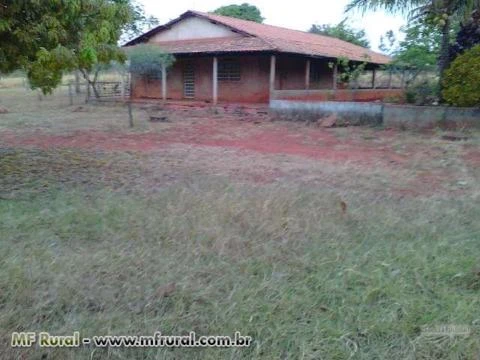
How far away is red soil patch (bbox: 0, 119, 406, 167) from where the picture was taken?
32.8 ft

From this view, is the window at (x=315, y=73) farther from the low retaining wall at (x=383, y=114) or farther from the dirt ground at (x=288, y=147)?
the dirt ground at (x=288, y=147)

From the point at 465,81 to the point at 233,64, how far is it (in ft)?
38.2

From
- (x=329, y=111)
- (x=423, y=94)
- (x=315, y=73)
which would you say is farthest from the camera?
(x=315, y=73)

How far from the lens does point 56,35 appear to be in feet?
19.8

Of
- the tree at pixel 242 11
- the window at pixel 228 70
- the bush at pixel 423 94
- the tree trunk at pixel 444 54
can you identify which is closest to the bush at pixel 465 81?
the tree trunk at pixel 444 54

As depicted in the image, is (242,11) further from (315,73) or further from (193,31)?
(193,31)

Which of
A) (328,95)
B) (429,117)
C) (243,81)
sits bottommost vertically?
(429,117)

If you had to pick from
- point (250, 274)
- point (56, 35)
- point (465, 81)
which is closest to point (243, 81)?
point (465, 81)

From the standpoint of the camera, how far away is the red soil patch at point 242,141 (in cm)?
998

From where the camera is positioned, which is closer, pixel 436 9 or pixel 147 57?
pixel 436 9

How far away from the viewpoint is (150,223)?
4777mm

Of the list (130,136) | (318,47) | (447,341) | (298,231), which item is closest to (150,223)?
(298,231)

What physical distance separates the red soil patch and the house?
5287 millimetres

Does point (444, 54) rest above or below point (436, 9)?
below
